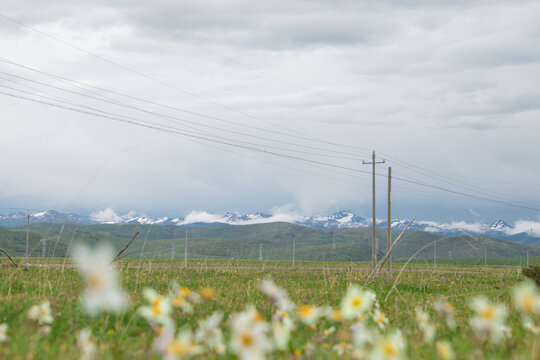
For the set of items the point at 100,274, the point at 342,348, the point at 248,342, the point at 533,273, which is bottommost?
the point at 533,273

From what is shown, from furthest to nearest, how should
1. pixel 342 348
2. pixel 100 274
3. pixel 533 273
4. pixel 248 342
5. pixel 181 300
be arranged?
pixel 533 273 → pixel 342 348 → pixel 181 300 → pixel 100 274 → pixel 248 342

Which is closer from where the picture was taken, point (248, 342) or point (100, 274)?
point (248, 342)

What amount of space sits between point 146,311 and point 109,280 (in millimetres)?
359

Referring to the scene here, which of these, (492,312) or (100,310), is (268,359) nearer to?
(492,312)

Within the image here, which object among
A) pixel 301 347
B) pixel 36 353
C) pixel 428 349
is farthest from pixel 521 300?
pixel 36 353

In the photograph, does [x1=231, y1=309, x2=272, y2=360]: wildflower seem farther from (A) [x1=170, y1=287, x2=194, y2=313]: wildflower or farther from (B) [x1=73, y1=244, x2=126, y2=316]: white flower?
(A) [x1=170, y1=287, x2=194, y2=313]: wildflower

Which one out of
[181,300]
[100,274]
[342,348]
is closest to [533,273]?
[342,348]

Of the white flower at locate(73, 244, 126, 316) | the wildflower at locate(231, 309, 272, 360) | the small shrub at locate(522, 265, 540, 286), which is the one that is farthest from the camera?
the small shrub at locate(522, 265, 540, 286)

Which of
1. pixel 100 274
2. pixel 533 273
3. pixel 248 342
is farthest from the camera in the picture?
pixel 533 273

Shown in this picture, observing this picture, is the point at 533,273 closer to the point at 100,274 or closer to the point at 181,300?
the point at 181,300

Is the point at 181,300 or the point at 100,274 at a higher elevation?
the point at 100,274

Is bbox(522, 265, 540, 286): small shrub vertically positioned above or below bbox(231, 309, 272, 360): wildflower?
below

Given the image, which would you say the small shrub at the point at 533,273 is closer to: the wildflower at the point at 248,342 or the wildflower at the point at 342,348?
the wildflower at the point at 342,348

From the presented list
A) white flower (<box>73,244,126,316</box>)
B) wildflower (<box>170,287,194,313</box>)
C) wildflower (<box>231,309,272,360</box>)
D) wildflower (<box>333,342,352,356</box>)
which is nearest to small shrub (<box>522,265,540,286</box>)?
wildflower (<box>170,287,194,313</box>)
